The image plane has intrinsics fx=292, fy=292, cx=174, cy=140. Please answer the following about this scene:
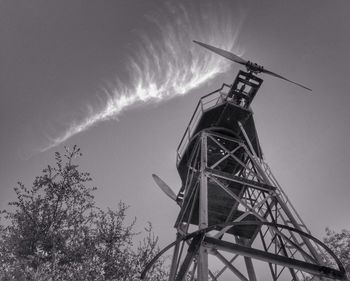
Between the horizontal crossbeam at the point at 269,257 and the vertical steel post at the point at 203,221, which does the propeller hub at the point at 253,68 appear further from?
the horizontal crossbeam at the point at 269,257

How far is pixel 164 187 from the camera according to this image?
936 cm

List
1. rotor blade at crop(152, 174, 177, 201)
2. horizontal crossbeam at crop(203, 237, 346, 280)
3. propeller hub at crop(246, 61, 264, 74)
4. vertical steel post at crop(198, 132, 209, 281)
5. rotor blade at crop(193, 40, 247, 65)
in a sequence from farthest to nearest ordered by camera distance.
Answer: rotor blade at crop(193, 40, 247, 65)
propeller hub at crop(246, 61, 264, 74)
rotor blade at crop(152, 174, 177, 201)
horizontal crossbeam at crop(203, 237, 346, 280)
vertical steel post at crop(198, 132, 209, 281)

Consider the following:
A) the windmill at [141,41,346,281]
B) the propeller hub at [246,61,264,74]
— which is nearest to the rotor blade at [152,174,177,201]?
the windmill at [141,41,346,281]

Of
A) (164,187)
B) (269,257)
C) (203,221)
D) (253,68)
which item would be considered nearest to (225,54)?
(253,68)

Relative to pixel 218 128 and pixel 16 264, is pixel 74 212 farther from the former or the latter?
pixel 218 128

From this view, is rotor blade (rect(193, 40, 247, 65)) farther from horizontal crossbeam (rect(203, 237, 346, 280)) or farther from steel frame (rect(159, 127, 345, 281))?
horizontal crossbeam (rect(203, 237, 346, 280))

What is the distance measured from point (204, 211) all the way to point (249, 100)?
21.0 feet

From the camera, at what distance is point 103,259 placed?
14070 millimetres

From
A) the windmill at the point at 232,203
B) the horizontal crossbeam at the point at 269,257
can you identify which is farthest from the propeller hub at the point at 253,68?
the horizontal crossbeam at the point at 269,257

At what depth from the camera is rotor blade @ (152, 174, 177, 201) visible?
926 cm

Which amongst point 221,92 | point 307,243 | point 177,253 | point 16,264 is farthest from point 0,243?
point 307,243

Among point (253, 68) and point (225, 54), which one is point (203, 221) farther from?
point (225, 54)

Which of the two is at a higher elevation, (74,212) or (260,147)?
(260,147)

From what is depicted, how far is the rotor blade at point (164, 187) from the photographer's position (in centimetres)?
926
